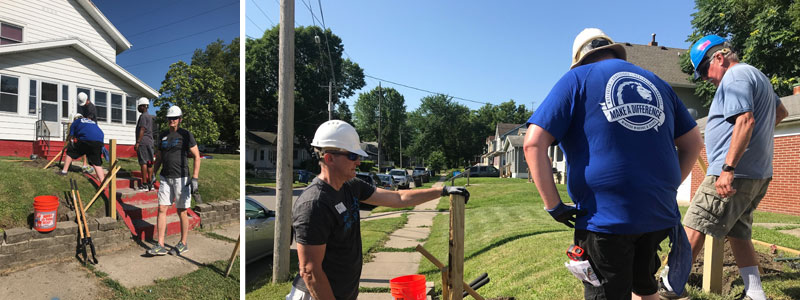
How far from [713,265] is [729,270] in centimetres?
88

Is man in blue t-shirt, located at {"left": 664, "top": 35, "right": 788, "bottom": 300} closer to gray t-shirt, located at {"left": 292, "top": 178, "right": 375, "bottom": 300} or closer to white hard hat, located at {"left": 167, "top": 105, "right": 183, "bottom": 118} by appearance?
gray t-shirt, located at {"left": 292, "top": 178, "right": 375, "bottom": 300}

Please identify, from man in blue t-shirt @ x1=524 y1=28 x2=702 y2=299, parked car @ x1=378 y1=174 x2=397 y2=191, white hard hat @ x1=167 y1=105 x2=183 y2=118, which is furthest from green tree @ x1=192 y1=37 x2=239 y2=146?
parked car @ x1=378 y1=174 x2=397 y2=191

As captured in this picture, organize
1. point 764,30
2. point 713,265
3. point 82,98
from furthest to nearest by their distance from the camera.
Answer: point 764,30
point 713,265
point 82,98

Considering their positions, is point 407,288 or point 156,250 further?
point 407,288

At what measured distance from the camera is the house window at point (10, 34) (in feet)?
4.51

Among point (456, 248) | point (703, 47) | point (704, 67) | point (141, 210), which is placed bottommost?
point (456, 248)

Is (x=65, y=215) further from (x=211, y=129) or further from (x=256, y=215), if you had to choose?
(x=256, y=215)

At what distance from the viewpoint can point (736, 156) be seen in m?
2.14

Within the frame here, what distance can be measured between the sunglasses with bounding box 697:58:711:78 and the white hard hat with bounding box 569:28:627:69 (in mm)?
1045

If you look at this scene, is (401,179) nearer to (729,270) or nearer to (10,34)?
(729,270)

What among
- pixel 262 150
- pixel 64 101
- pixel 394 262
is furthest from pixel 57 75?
pixel 262 150

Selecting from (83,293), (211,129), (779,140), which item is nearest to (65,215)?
(83,293)

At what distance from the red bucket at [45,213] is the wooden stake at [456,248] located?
1682 mm

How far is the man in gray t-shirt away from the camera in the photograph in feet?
5.74
